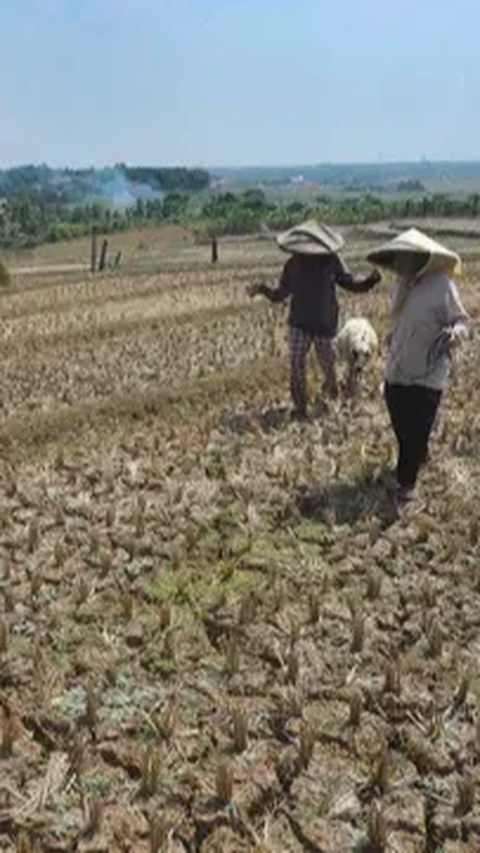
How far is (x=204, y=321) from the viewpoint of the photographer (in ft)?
46.2

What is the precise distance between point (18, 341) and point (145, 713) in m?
9.74

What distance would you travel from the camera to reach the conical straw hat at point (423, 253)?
552 centimetres

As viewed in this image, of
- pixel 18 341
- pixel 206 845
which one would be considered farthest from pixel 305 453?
pixel 18 341

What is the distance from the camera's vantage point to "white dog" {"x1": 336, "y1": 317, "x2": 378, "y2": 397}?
8008 mm

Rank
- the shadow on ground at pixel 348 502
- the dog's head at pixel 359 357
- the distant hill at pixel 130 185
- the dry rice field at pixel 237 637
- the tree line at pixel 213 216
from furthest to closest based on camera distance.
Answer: the distant hill at pixel 130 185 → the tree line at pixel 213 216 → the dog's head at pixel 359 357 → the shadow on ground at pixel 348 502 → the dry rice field at pixel 237 637

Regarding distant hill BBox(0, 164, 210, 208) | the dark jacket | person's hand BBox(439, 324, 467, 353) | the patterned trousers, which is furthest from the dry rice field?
distant hill BBox(0, 164, 210, 208)

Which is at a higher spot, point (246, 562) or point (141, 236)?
point (246, 562)

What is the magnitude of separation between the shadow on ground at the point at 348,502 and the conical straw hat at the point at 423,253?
4.48 feet

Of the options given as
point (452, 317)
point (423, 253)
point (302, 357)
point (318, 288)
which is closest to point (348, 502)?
point (452, 317)

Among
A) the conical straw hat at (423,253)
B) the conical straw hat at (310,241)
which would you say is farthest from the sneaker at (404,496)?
the conical straw hat at (310,241)

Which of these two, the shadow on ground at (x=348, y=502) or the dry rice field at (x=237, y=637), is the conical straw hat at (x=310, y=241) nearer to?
the dry rice field at (x=237, y=637)

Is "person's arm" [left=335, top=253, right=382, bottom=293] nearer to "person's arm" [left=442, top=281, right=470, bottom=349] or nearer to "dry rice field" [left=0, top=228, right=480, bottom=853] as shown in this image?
"dry rice field" [left=0, top=228, right=480, bottom=853]

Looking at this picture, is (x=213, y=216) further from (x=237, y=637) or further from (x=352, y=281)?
(x=237, y=637)

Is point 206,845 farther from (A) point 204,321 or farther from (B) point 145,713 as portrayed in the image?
(A) point 204,321
